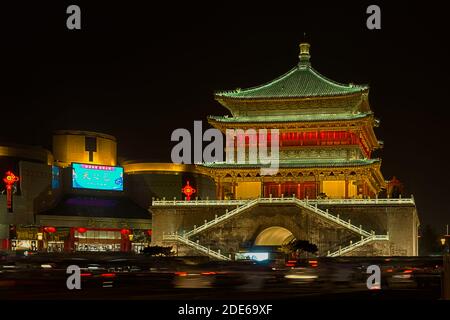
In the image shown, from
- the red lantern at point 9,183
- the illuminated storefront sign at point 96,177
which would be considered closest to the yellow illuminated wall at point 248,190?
the red lantern at point 9,183

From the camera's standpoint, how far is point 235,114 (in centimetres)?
7112

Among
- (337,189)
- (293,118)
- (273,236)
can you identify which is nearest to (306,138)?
(293,118)

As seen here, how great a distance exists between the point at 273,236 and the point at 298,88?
13.3m

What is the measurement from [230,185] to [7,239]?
84.6 ft

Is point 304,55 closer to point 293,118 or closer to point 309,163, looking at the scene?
point 293,118

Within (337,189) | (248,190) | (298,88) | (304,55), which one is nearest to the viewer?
(337,189)

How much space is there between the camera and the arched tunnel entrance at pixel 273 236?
2535 inches

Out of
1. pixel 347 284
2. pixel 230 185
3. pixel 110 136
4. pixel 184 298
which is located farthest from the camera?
pixel 110 136

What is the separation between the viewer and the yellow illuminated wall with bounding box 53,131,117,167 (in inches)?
3797

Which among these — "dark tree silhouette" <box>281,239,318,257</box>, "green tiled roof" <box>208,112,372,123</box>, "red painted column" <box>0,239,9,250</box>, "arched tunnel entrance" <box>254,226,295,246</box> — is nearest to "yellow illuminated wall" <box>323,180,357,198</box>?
"arched tunnel entrance" <box>254,226,295,246</box>

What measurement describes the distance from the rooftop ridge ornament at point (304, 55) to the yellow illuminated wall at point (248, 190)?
12.9 metres

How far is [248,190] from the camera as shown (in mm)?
69938

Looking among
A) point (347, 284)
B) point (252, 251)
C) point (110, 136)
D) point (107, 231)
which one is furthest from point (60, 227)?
point (347, 284)

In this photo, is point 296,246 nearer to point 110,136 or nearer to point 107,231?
point 107,231
